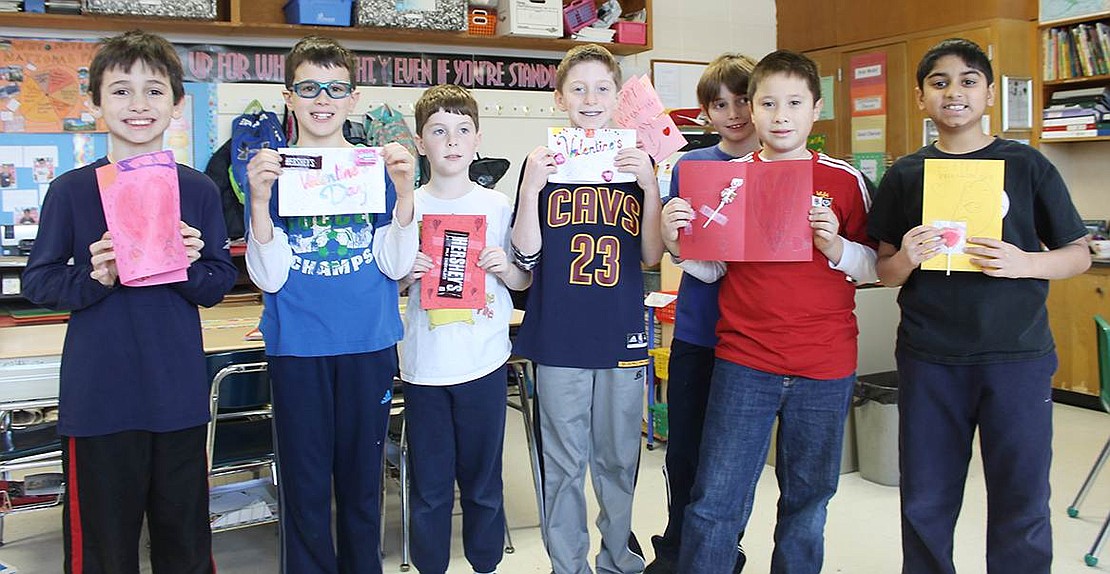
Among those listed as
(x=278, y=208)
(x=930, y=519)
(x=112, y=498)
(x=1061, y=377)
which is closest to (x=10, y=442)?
(x=112, y=498)

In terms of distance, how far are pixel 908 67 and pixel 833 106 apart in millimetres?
602

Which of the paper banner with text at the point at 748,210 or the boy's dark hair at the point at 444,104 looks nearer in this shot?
the paper banner with text at the point at 748,210

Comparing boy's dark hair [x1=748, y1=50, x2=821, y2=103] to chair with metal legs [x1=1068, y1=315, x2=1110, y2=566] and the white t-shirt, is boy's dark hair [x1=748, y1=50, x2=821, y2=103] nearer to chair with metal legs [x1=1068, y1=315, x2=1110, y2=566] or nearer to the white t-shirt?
the white t-shirt

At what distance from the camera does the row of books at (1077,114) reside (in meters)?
4.90

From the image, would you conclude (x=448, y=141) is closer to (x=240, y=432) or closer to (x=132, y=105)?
(x=132, y=105)

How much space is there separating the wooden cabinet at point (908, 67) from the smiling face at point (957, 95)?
2.64m

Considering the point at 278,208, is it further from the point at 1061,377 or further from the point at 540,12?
the point at 1061,377

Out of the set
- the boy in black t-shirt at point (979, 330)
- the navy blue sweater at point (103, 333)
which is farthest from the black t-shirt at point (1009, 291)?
the navy blue sweater at point (103, 333)

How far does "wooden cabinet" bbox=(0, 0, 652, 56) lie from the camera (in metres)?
4.58

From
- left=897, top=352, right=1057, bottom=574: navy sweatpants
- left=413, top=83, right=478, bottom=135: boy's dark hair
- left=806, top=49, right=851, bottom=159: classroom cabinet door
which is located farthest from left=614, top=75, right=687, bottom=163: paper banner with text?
left=806, top=49, right=851, bottom=159: classroom cabinet door

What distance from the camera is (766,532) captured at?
10.1 ft

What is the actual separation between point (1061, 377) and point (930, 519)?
11.2ft

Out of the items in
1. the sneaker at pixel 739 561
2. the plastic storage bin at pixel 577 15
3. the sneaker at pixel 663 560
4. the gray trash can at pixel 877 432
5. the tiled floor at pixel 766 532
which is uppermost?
the plastic storage bin at pixel 577 15

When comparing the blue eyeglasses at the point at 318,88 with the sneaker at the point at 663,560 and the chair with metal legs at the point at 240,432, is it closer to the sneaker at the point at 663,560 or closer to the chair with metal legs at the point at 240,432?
the chair with metal legs at the point at 240,432
